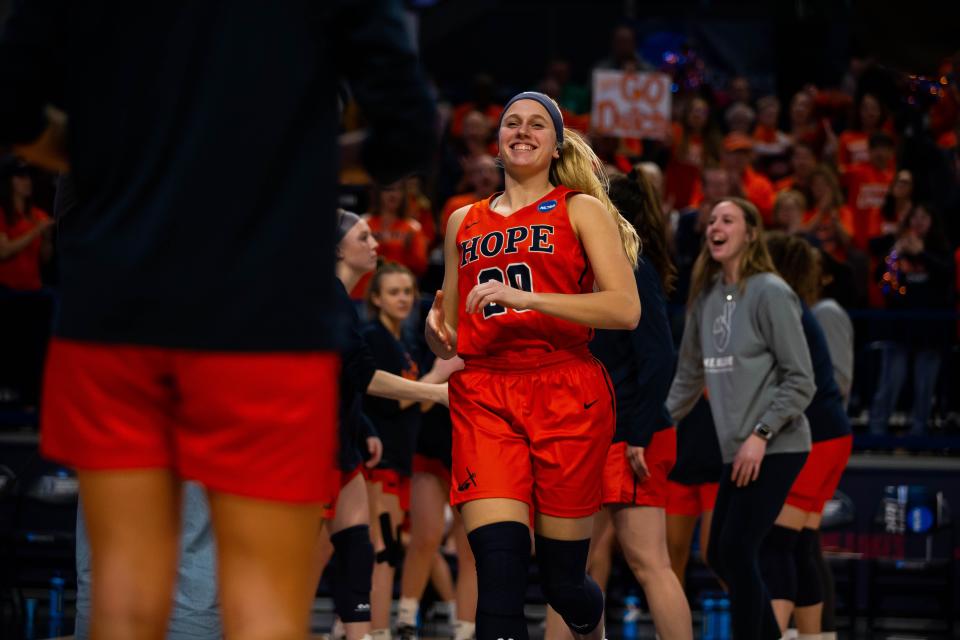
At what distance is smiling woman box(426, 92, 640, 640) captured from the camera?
4422 mm

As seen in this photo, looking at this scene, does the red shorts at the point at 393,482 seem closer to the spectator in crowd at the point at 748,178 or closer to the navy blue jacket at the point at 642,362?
the navy blue jacket at the point at 642,362

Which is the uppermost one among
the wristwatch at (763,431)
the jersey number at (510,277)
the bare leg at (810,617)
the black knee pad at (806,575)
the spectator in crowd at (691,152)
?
the spectator in crowd at (691,152)

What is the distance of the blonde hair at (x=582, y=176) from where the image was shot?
16.2ft

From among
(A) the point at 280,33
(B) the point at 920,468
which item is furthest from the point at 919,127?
(A) the point at 280,33

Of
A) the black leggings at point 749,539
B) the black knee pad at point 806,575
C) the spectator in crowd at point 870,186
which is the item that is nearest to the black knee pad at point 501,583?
the black leggings at point 749,539

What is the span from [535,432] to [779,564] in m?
2.36

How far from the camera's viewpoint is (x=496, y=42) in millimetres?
18578

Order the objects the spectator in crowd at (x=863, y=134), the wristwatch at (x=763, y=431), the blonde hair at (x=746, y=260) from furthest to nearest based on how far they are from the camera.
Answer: the spectator in crowd at (x=863, y=134) → the blonde hair at (x=746, y=260) → the wristwatch at (x=763, y=431)

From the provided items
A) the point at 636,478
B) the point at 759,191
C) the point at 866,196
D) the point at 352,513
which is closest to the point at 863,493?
the point at 866,196

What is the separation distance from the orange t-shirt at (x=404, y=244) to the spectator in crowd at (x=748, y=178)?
2769 mm

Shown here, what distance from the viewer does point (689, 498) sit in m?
6.92

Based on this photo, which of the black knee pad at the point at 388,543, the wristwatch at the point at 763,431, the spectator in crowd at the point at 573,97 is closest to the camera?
the wristwatch at the point at 763,431

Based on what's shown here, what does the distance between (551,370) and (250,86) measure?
244 centimetres

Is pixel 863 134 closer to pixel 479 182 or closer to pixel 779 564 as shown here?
pixel 479 182
